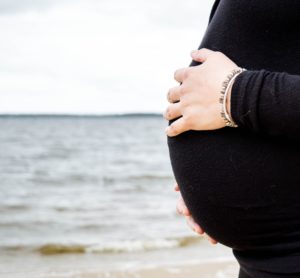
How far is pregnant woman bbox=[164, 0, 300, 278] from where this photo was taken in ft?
3.46

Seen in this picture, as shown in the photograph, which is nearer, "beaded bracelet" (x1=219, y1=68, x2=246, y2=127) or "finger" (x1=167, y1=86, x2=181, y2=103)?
"beaded bracelet" (x1=219, y1=68, x2=246, y2=127)

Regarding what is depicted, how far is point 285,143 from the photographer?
1079 mm

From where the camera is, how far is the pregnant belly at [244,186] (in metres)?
1.07

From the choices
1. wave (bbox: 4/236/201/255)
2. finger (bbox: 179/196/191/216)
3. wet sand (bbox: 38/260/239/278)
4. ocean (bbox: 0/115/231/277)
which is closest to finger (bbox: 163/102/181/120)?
finger (bbox: 179/196/191/216)

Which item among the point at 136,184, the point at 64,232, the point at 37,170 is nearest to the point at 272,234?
the point at 64,232

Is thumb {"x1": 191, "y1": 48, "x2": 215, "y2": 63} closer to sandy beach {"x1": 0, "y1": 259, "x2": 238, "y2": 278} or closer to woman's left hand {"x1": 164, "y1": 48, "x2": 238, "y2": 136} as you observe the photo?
woman's left hand {"x1": 164, "y1": 48, "x2": 238, "y2": 136}

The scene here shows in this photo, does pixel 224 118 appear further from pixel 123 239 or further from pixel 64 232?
pixel 64 232

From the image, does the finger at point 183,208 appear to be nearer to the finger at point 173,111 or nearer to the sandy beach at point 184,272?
the finger at point 173,111

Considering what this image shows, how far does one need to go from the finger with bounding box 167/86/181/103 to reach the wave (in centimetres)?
406

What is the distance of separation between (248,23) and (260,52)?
65 millimetres

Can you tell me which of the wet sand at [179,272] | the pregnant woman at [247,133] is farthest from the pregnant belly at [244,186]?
the wet sand at [179,272]

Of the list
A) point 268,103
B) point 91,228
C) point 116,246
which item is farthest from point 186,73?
point 91,228

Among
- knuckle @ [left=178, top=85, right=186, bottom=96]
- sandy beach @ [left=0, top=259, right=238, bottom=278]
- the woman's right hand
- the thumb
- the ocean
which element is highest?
the thumb

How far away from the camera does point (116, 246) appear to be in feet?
17.5
